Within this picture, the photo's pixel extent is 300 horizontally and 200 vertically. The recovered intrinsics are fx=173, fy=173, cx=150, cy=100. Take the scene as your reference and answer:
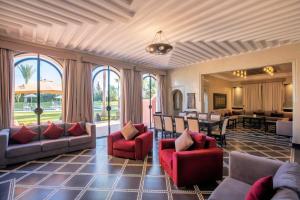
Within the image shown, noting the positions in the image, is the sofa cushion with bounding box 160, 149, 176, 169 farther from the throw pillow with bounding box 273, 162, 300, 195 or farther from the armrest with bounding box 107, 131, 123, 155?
the throw pillow with bounding box 273, 162, 300, 195

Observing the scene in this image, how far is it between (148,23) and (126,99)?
3.94m

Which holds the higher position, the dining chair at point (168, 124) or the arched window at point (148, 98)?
the arched window at point (148, 98)

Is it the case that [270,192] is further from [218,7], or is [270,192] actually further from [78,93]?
[78,93]

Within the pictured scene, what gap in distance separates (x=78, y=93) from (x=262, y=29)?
223 inches

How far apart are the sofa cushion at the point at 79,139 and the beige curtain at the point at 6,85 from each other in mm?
1689

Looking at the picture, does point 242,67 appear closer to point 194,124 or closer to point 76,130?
point 194,124

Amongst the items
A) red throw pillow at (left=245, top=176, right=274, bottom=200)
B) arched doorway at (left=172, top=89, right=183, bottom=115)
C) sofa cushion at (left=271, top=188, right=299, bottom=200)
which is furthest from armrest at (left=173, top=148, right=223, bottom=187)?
arched doorway at (left=172, top=89, right=183, bottom=115)

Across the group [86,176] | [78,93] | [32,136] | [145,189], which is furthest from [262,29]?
[32,136]

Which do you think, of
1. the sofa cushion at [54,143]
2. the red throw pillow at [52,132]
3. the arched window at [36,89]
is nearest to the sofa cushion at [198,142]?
the sofa cushion at [54,143]

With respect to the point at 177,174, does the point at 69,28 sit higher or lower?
higher

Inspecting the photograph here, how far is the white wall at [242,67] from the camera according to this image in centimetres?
537

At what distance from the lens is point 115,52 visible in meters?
6.25

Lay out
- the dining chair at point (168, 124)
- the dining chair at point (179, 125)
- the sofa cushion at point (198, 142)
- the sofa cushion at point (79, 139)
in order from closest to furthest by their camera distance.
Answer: the sofa cushion at point (198, 142), the sofa cushion at point (79, 139), the dining chair at point (179, 125), the dining chair at point (168, 124)

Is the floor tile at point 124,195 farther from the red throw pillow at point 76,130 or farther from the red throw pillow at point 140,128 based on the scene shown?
the red throw pillow at point 76,130
